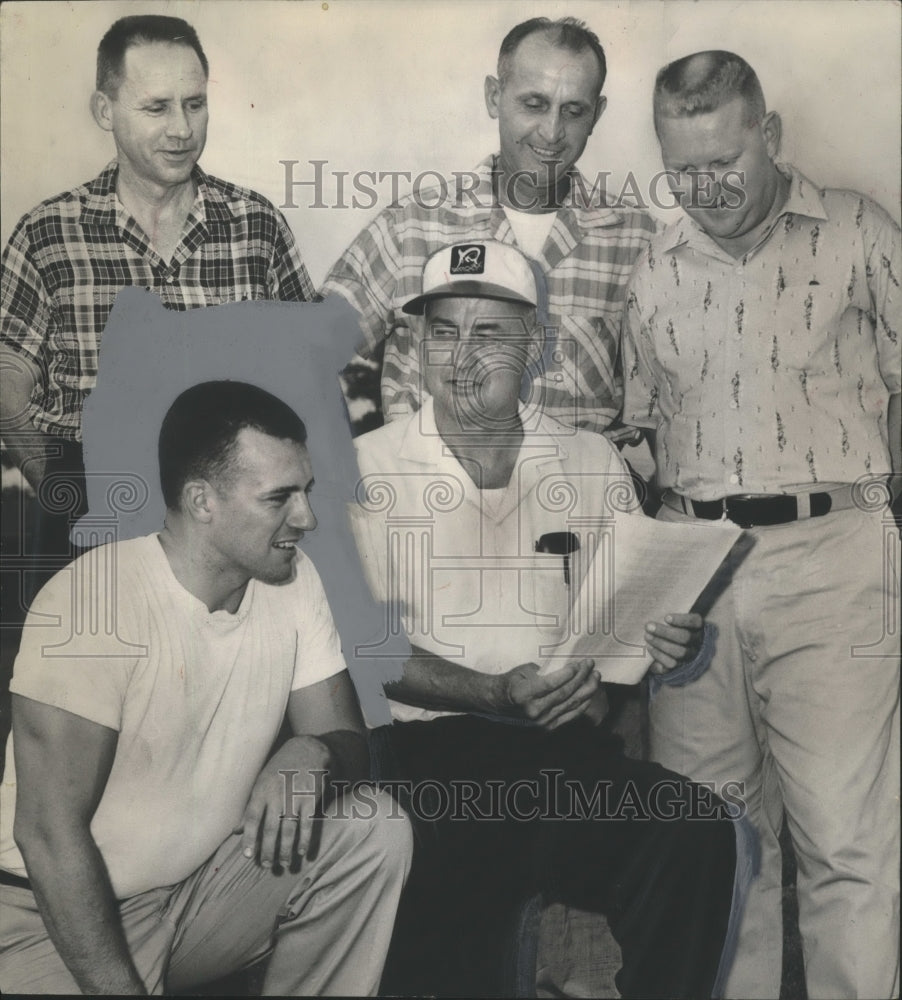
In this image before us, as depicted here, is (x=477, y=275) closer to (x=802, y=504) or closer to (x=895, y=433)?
(x=802, y=504)

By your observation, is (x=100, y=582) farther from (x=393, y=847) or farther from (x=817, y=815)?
(x=817, y=815)

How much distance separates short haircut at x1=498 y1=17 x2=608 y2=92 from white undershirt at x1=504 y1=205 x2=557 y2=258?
1.28 feet

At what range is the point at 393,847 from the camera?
3068mm

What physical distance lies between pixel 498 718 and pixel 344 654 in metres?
0.46

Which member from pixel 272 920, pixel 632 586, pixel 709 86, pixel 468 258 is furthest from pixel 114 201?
pixel 272 920

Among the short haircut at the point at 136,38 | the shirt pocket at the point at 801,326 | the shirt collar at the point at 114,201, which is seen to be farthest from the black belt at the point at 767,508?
the short haircut at the point at 136,38

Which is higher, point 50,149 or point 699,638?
point 50,149

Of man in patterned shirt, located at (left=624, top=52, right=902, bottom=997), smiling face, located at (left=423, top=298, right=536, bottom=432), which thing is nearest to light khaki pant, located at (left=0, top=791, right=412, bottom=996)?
man in patterned shirt, located at (left=624, top=52, right=902, bottom=997)

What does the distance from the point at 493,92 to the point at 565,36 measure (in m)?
0.24

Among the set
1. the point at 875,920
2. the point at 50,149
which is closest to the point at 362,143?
the point at 50,149

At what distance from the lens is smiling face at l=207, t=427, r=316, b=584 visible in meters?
3.04

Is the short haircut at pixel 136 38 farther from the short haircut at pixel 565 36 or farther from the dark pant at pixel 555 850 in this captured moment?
the dark pant at pixel 555 850

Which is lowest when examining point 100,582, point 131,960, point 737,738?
point 131,960

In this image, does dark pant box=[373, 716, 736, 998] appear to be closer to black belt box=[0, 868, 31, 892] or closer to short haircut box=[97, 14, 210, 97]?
black belt box=[0, 868, 31, 892]
